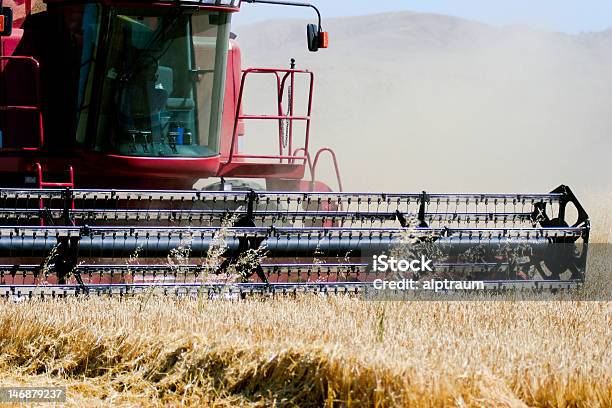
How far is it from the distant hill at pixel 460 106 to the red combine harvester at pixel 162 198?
1026 cm

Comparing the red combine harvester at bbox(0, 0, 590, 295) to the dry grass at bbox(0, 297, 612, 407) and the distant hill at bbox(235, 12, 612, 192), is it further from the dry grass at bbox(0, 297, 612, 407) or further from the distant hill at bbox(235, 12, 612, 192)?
the distant hill at bbox(235, 12, 612, 192)

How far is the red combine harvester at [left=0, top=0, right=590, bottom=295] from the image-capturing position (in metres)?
5.79

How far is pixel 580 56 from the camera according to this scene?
52656 millimetres

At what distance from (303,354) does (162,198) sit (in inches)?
101

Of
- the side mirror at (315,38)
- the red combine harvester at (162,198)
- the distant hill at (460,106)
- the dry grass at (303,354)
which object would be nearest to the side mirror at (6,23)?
the red combine harvester at (162,198)

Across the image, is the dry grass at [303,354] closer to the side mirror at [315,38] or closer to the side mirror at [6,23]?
the side mirror at [6,23]

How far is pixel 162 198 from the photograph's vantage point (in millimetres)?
6453

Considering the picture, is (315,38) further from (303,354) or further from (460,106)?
(460,106)

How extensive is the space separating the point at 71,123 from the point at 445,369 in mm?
3927

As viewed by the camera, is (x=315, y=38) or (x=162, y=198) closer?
(x=162, y=198)

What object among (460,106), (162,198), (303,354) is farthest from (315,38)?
(460,106)

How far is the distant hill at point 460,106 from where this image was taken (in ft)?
70.8

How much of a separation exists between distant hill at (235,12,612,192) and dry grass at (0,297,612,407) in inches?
477

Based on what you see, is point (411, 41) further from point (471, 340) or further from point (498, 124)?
point (471, 340)
